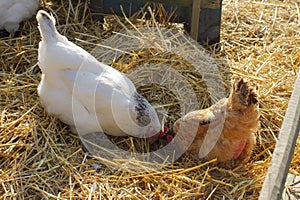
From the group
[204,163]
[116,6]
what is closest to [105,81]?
[204,163]

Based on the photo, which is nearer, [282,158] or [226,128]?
[282,158]

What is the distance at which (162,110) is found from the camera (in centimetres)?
331

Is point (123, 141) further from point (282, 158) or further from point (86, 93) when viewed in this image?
point (282, 158)

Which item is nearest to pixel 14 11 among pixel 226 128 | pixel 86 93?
pixel 86 93

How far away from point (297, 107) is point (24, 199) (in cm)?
166

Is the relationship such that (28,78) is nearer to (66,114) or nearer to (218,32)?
(66,114)

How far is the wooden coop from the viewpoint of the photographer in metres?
3.90

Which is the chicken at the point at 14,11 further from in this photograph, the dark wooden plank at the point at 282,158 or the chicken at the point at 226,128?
the dark wooden plank at the point at 282,158

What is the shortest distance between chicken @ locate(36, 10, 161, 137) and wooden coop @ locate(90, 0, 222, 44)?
1126 mm

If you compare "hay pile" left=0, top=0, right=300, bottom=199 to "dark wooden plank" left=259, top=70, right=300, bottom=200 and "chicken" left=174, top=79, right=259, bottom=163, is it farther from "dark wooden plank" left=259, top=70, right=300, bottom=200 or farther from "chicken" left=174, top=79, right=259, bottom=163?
"dark wooden plank" left=259, top=70, right=300, bottom=200

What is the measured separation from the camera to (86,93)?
2.96 m

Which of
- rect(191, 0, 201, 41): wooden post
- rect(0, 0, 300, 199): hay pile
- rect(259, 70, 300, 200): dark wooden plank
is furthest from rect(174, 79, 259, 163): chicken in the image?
rect(191, 0, 201, 41): wooden post

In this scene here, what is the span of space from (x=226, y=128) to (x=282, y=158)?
951 millimetres

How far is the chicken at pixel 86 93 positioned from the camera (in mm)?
2961
